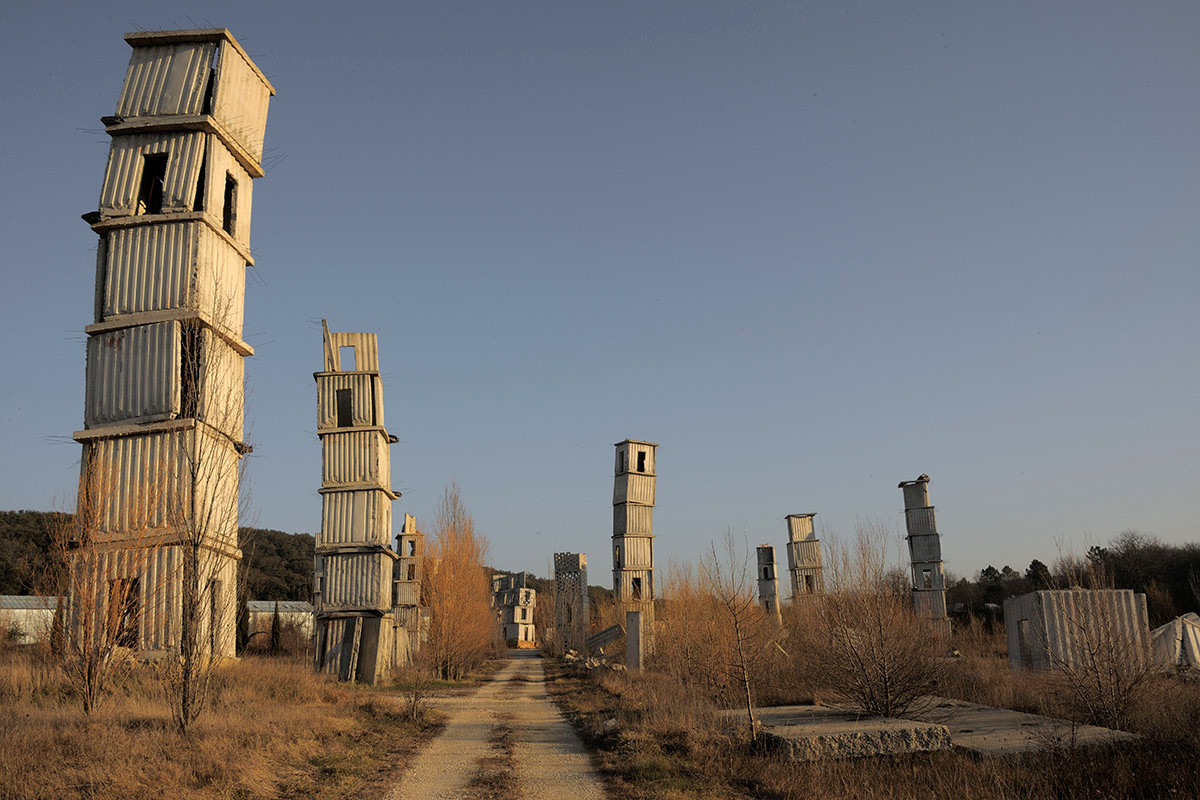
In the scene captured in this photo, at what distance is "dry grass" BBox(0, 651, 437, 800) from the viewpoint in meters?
7.28

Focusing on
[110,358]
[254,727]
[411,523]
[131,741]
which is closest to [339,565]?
[110,358]

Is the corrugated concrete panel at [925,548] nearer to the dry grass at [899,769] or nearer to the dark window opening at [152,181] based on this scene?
the dry grass at [899,769]

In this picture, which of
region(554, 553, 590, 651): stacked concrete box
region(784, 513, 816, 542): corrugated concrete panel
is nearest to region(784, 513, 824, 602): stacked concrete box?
region(784, 513, 816, 542): corrugated concrete panel

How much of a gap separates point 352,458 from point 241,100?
31.7ft

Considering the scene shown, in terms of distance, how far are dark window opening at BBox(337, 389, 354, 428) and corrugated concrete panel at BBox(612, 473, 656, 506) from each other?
8.49 metres

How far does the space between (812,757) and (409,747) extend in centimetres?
553

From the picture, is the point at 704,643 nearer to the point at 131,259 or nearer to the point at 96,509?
the point at 96,509

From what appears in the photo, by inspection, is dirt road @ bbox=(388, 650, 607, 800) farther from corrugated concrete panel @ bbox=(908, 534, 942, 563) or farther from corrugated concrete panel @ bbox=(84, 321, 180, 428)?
corrugated concrete panel @ bbox=(908, 534, 942, 563)

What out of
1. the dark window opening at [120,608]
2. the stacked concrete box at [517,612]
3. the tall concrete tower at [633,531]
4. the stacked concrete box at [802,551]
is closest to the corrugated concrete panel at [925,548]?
the stacked concrete box at [802,551]

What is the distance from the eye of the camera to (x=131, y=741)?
27.8 feet

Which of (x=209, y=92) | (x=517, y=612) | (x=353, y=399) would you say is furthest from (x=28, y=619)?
(x=517, y=612)

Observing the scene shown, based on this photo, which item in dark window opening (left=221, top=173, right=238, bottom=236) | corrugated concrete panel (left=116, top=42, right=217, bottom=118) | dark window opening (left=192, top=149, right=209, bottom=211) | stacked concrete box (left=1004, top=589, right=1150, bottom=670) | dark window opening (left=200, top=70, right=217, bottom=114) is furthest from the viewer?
dark window opening (left=221, top=173, right=238, bottom=236)

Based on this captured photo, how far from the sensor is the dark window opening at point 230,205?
16.0 m

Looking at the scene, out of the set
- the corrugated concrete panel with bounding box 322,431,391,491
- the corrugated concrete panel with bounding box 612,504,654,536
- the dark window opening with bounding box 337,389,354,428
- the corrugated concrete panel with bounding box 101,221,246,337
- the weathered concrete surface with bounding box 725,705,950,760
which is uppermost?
the corrugated concrete panel with bounding box 101,221,246,337
